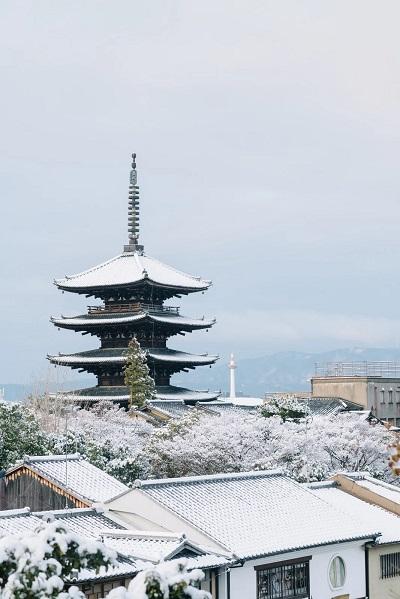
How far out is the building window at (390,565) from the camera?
31.6 m

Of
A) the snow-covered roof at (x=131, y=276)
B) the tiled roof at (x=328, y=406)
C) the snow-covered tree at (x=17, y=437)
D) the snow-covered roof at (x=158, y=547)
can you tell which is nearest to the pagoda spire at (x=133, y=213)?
the snow-covered roof at (x=131, y=276)

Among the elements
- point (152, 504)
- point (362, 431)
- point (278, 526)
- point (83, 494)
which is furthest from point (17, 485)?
point (362, 431)

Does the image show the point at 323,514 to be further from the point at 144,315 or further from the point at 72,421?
the point at 144,315

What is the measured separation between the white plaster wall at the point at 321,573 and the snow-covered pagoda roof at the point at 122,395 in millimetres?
35913

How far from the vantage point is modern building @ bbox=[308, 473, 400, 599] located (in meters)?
31.2

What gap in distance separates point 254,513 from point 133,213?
53967mm

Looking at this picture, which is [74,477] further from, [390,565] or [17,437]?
[390,565]

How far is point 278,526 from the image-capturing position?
2944 centimetres

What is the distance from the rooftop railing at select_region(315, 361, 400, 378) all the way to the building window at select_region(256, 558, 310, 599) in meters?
55.9

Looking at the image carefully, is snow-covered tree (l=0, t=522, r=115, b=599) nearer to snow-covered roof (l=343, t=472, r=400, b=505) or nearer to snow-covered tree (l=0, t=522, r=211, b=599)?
snow-covered tree (l=0, t=522, r=211, b=599)

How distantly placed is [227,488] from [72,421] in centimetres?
2507

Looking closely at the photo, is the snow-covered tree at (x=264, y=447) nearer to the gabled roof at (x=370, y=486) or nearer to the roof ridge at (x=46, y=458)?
the gabled roof at (x=370, y=486)

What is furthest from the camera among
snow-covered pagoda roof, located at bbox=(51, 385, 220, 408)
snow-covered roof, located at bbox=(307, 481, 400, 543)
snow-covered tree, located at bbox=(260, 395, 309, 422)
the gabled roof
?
snow-covered pagoda roof, located at bbox=(51, 385, 220, 408)

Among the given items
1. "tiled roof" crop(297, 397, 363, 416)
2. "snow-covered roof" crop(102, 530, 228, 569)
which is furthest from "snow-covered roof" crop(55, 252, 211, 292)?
"snow-covered roof" crop(102, 530, 228, 569)
